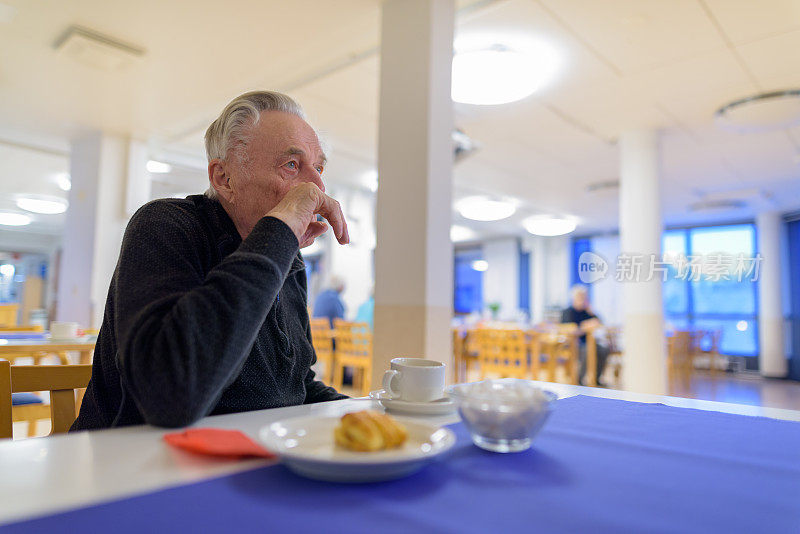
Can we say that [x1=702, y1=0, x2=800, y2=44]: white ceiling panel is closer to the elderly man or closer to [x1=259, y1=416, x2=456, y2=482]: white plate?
the elderly man

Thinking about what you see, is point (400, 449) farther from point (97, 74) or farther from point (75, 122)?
point (75, 122)

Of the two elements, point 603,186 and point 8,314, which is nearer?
point 8,314

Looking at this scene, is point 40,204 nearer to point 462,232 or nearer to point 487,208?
point 487,208

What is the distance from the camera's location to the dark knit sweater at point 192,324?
660 mm

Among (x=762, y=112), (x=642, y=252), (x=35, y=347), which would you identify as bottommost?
(x=35, y=347)

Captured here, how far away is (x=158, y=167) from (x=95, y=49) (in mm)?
3053

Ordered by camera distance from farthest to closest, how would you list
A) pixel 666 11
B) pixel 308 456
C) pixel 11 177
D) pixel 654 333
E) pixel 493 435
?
pixel 11 177 → pixel 654 333 → pixel 666 11 → pixel 493 435 → pixel 308 456

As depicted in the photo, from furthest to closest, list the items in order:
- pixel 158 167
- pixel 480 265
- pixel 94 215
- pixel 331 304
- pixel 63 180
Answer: pixel 480 265 < pixel 63 180 < pixel 158 167 < pixel 331 304 < pixel 94 215

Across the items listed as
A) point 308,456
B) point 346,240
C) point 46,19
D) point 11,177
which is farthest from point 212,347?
point 11,177

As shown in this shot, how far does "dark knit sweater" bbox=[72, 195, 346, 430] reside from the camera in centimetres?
66

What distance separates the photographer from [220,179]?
1.05m

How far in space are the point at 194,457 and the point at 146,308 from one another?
0.24 meters

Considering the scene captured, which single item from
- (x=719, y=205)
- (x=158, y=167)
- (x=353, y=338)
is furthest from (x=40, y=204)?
(x=719, y=205)

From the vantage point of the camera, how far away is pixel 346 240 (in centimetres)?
106
